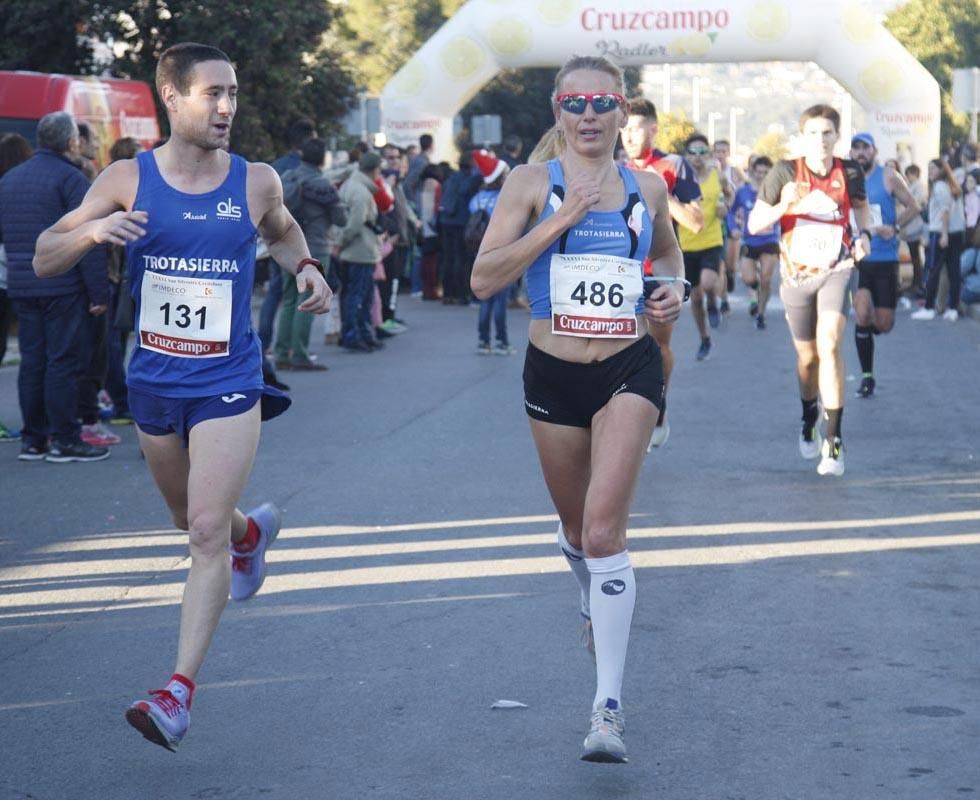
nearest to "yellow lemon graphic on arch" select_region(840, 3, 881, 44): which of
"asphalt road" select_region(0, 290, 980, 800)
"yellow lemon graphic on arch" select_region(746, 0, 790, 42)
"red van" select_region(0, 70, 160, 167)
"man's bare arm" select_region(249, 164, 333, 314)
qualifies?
"yellow lemon graphic on arch" select_region(746, 0, 790, 42)

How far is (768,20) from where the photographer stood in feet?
95.5

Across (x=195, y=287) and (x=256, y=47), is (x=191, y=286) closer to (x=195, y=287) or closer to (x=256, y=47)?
(x=195, y=287)

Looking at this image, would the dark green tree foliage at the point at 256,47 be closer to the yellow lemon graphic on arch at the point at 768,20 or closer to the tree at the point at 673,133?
the yellow lemon graphic on arch at the point at 768,20

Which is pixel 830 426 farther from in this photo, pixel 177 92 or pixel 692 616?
pixel 177 92

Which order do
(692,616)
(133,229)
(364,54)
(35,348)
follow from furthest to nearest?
(364,54), (35,348), (692,616), (133,229)

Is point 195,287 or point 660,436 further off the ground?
point 195,287

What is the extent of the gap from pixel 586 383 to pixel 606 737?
104cm

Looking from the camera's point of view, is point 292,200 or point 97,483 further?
point 292,200

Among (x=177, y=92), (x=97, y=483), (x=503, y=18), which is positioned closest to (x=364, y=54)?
(x=503, y=18)

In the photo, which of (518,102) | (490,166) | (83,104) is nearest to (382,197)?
(490,166)

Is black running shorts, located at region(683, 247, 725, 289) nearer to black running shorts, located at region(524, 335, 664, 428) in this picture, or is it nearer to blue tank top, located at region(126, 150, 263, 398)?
black running shorts, located at region(524, 335, 664, 428)

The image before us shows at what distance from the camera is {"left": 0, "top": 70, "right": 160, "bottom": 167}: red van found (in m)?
18.9

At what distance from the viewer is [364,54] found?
242ft

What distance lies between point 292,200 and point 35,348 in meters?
4.60
